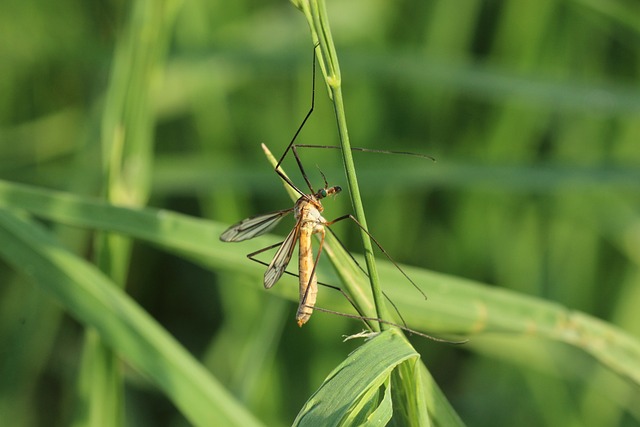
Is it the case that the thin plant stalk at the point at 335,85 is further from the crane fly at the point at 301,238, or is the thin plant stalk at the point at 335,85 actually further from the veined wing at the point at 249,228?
the veined wing at the point at 249,228

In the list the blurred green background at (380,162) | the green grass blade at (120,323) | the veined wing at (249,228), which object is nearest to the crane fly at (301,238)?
the veined wing at (249,228)

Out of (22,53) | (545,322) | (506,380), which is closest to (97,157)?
(22,53)

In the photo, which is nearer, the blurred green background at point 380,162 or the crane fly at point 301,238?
the crane fly at point 301,238

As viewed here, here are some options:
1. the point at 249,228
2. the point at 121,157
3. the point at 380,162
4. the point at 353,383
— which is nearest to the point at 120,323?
the point at 249,228

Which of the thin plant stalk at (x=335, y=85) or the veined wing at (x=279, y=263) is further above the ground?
the thin plant stalk at (x=335, y=85)

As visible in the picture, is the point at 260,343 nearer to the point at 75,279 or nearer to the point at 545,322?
the point at 75,279

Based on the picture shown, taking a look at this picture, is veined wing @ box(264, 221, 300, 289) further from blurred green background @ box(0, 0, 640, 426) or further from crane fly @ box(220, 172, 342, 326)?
blurred green background @ box(0, 0, 640, 426)
